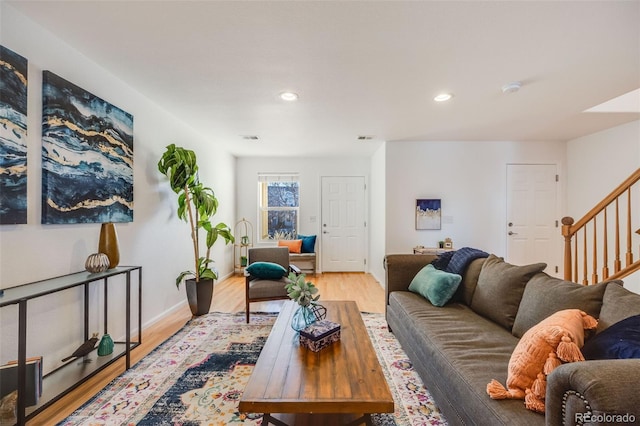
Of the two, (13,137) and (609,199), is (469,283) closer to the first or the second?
(609,199)

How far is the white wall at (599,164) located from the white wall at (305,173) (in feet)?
11.1

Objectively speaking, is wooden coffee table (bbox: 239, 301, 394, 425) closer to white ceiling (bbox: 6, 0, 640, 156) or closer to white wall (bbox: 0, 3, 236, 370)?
white wall (bbox: 0, 3, 236, 370)

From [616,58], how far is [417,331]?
8.36 feet

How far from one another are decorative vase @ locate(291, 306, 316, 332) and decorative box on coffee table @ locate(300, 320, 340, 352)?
2.2 inches

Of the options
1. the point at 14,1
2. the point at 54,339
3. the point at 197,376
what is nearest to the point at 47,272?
the point at 54,339

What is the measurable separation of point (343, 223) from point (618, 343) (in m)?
5.01

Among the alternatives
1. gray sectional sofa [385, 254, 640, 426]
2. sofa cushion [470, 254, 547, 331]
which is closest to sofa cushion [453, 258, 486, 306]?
gray sectional sofa [385, 254, 640, 426]

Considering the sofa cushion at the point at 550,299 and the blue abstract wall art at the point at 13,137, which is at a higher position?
the blue abstract wall art at the point at 13,137

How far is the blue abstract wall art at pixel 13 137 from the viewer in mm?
1635

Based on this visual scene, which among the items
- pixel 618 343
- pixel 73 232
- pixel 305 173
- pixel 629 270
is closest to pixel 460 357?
pixel 618 343

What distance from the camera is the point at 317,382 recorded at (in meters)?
1.36

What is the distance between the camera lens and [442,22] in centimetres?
176

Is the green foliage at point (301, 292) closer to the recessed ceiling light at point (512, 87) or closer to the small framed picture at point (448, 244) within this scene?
the recessed ceiling light at point (512, 87)

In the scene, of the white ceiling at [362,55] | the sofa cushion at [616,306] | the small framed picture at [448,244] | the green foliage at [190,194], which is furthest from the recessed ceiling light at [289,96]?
the small framed picture at [448,244]
